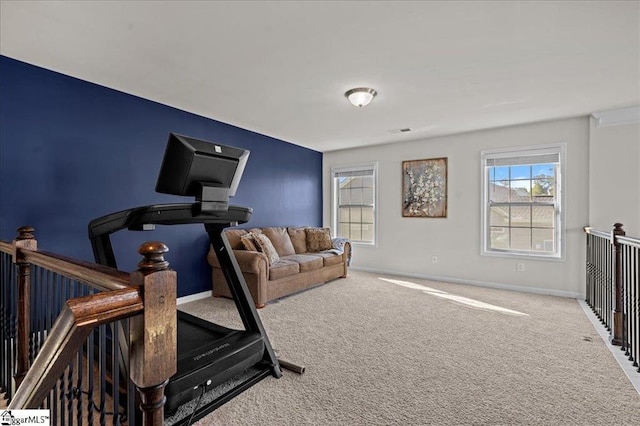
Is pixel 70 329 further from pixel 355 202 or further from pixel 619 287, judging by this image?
pixel 355 202

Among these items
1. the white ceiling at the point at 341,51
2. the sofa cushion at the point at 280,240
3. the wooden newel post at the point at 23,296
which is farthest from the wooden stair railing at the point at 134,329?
the sofa cushion at the point at 280,240

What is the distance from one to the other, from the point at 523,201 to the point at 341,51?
3712 millimetres

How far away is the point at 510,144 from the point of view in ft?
15.1

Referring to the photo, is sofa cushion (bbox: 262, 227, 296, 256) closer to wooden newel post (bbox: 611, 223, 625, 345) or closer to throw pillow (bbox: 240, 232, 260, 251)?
throw pillow (bbox: 240, 232, 260, 251)

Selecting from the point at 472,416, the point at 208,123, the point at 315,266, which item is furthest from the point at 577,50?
the point at 208,123

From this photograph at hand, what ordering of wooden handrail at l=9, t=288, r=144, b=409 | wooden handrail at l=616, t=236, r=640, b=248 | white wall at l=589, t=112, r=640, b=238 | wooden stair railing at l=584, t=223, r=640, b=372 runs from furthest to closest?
white wall at l=589, t=112, r=640, b=238 → wooden stair railing at l=584, t=223, r=640, b=372 → wooden handrail at l=616, t=236, r=640, b=248 → wooden handrail at l=9, t=288, r=144, b=409

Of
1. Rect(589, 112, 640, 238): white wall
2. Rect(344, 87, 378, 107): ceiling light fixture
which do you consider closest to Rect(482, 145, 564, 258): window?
Rect(589, 112, 640, 238): white wall

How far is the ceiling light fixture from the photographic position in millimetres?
3207

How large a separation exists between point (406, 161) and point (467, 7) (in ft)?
12.0

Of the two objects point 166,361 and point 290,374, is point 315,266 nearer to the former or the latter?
point 290,374

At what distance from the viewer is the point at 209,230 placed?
2338 millimetres

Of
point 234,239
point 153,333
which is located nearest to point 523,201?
point 234,239

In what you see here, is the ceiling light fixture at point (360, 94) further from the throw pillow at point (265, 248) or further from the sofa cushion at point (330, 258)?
the sofa cushion at point (330, 258)

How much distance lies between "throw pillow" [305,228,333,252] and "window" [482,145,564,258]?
248 centimetres
